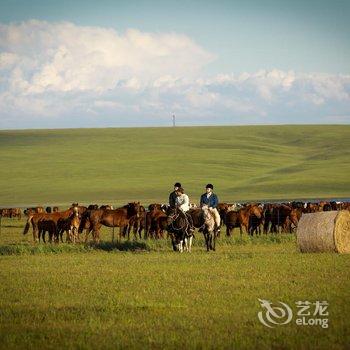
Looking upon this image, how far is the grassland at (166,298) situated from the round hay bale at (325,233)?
624 millimetres

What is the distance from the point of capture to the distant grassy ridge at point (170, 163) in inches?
4008

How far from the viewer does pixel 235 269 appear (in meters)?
A: 20.8

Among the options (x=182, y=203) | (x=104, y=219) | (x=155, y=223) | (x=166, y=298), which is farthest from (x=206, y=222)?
(x=166, y=298)

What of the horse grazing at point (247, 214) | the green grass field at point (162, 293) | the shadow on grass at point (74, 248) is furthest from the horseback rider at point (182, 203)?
the horse grazing at point (247, 214)

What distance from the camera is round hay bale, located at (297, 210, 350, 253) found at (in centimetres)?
2459

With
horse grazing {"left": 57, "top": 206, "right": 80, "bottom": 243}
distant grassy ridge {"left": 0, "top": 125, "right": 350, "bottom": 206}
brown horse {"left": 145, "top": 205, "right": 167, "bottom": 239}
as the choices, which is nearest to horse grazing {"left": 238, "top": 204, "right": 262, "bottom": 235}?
brown horse {"left": 145, "top": 205, "right": 167, "bottom": 239}

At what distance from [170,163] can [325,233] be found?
9716 cm

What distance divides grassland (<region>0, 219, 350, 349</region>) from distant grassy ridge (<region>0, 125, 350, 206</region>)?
6623 cm

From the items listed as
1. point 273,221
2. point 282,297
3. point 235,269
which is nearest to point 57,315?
point 282,297

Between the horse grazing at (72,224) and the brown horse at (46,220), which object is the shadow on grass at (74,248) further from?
the brown horse at (46,220)

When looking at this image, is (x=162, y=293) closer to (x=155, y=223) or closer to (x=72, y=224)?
(x=72, y=224)

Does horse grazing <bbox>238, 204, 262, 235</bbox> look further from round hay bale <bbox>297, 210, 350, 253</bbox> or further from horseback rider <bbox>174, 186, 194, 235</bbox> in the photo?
round hay bale <bbox>297, 210, 350, 253</bbox>

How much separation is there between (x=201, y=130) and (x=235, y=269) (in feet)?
447

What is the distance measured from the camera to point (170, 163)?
122 meters
